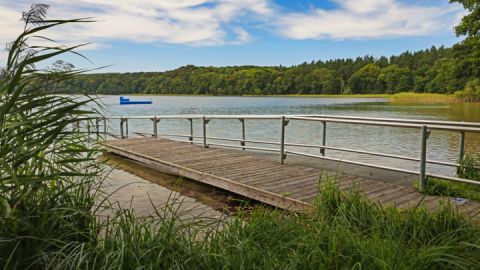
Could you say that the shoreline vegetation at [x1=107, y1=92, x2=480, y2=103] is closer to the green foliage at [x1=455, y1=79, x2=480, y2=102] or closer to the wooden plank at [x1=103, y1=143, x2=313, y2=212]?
the green foliage at [x1=455, y1=79, x2=480, y2=102]

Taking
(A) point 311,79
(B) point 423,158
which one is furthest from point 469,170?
(A) point 311,79

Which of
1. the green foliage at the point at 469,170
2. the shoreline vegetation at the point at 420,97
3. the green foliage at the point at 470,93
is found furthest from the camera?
the shoreline vegetation at the point at 420,97

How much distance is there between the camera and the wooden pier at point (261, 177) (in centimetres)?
365

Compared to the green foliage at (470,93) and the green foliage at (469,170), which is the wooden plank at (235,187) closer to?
the green foliage at (469,170)

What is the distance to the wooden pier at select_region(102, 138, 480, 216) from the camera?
144 inches

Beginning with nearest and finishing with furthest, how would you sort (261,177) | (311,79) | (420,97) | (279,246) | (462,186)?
(279,246)
(462,186)
(261,177)
(420,97)
(311,79)

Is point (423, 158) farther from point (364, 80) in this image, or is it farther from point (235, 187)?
point (364, 80)

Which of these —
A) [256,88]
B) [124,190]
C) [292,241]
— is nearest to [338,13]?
[124,190]

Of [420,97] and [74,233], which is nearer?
[74,233]

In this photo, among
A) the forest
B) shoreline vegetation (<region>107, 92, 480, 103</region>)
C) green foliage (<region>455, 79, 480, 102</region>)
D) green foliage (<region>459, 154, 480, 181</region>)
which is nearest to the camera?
green foliage (<region>459, 154, 480, 181</region>)

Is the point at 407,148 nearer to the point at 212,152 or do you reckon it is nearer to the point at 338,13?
the point at 212,152

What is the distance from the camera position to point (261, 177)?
4652 mm

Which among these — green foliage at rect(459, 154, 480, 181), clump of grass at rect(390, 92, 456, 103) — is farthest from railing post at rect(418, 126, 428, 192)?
clump of grass at rect(390, 92, 456, 103)

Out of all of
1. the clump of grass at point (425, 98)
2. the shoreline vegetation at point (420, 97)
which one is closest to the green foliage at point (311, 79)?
the shoreline vegetation at point (420, 97)
